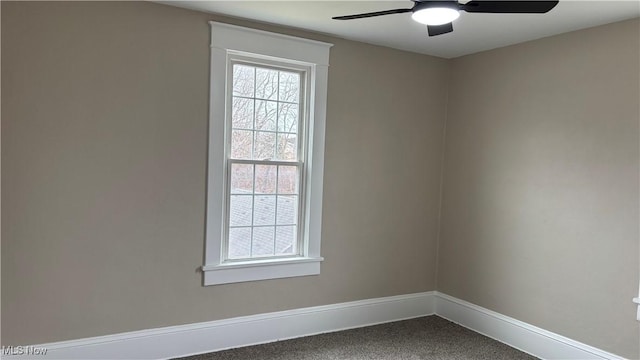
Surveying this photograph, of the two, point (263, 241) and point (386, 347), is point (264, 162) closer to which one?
point (263, 241)

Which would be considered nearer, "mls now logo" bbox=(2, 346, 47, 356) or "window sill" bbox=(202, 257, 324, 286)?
"mls now logo" bbox=(2, 346, 47, 356)

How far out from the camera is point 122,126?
308 cm

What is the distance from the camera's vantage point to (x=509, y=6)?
218 cm

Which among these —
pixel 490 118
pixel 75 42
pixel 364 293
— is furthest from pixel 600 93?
pixel 75 42

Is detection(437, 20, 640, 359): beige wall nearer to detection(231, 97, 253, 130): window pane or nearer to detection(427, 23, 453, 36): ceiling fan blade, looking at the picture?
detection(427, 23, 453, 36): ceiling fan blade

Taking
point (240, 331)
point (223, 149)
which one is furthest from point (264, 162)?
point (240, 331)

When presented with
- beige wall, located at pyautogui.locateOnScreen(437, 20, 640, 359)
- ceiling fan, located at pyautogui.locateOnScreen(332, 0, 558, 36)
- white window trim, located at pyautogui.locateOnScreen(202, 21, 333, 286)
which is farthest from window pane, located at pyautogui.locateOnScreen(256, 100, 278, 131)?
beige wall, located at pyautogui.locateOnScreen(437, 20, 640, 359)

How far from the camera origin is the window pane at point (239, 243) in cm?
357

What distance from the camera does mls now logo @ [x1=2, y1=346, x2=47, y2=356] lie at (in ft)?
9.29

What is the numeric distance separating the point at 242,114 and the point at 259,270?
4.01 feet

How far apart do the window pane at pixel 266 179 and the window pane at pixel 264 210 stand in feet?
0.16

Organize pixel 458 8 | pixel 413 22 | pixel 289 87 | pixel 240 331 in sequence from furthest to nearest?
pixel 289 87
pixel 240 331
pixel 413 22
pixel 458 8

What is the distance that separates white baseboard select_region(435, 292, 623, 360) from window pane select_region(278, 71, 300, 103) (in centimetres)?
238

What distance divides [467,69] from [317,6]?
184 centimetres
